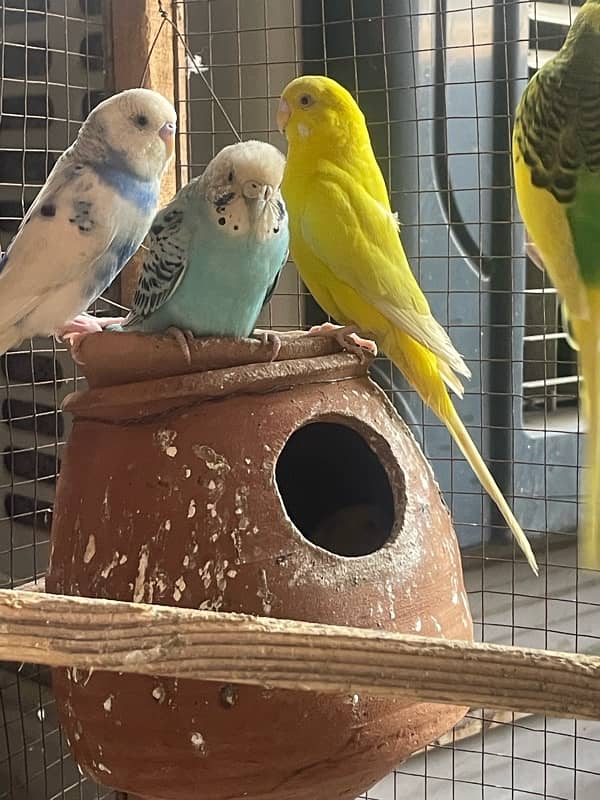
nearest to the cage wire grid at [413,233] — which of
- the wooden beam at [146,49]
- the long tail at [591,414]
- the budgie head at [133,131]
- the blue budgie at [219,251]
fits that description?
the wooden beam at [146,49]

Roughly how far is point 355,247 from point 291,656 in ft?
1.64

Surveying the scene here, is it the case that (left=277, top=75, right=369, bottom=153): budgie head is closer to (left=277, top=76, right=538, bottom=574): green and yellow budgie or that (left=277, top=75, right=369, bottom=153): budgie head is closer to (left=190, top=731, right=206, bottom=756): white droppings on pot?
(left=277, top=76, right=538, bottom=574): green and yellow budgie

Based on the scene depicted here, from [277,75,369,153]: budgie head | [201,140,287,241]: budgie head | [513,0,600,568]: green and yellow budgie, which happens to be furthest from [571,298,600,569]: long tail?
[277,75,369,153]: budgie head

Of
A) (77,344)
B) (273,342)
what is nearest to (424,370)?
(273,342)

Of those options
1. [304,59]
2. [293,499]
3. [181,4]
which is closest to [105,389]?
[293,499]

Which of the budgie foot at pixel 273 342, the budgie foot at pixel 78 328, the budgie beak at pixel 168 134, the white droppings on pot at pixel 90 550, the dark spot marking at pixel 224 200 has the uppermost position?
the budgie beak at pixel 168 134

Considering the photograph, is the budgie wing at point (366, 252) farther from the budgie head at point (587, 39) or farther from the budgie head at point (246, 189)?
the budgie head at point (587, 39)

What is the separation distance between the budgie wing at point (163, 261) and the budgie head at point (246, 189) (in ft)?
0.12

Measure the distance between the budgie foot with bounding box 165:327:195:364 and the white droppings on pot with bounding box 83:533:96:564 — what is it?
0.49 feet

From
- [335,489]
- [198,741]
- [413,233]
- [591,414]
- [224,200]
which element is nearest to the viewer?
[591,414]

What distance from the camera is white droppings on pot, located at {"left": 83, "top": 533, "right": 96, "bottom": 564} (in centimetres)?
65

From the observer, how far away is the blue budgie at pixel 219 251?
689 mm

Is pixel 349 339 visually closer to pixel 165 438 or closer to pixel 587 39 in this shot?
pixel 165 438

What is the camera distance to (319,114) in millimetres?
906
